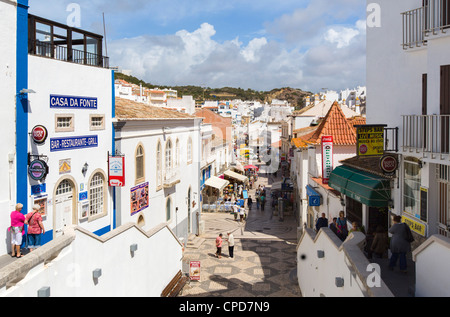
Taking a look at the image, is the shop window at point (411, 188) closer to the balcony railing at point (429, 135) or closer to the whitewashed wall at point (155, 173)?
the balcony railing at point (429, 135)

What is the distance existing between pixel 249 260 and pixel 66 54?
584 inches

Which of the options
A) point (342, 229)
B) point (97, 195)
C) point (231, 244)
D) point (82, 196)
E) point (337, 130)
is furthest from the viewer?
point (337, 130)

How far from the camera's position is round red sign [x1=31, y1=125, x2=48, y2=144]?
13.2 meters

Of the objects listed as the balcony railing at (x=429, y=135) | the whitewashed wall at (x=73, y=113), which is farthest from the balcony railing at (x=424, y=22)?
the whitewashed wall at (x=73, y=113)

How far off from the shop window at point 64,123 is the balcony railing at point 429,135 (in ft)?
37.2

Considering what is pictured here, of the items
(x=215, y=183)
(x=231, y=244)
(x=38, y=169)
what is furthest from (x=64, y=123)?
(x=215, y=183)

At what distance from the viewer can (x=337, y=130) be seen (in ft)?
84.9

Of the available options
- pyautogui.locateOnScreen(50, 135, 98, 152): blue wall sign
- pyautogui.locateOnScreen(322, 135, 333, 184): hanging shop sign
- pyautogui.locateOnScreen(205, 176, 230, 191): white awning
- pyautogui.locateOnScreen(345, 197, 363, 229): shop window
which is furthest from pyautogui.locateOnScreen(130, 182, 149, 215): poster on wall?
pyautogui.locateOnScreen(205, 176, 230, 191): white awning

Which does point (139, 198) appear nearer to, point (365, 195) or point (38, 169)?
point (38, 169)

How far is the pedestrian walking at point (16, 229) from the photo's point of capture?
1143cm

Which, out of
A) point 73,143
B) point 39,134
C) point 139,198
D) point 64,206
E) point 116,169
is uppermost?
point 39,134

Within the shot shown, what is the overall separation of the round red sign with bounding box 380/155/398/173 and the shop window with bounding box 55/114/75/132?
1081cm
